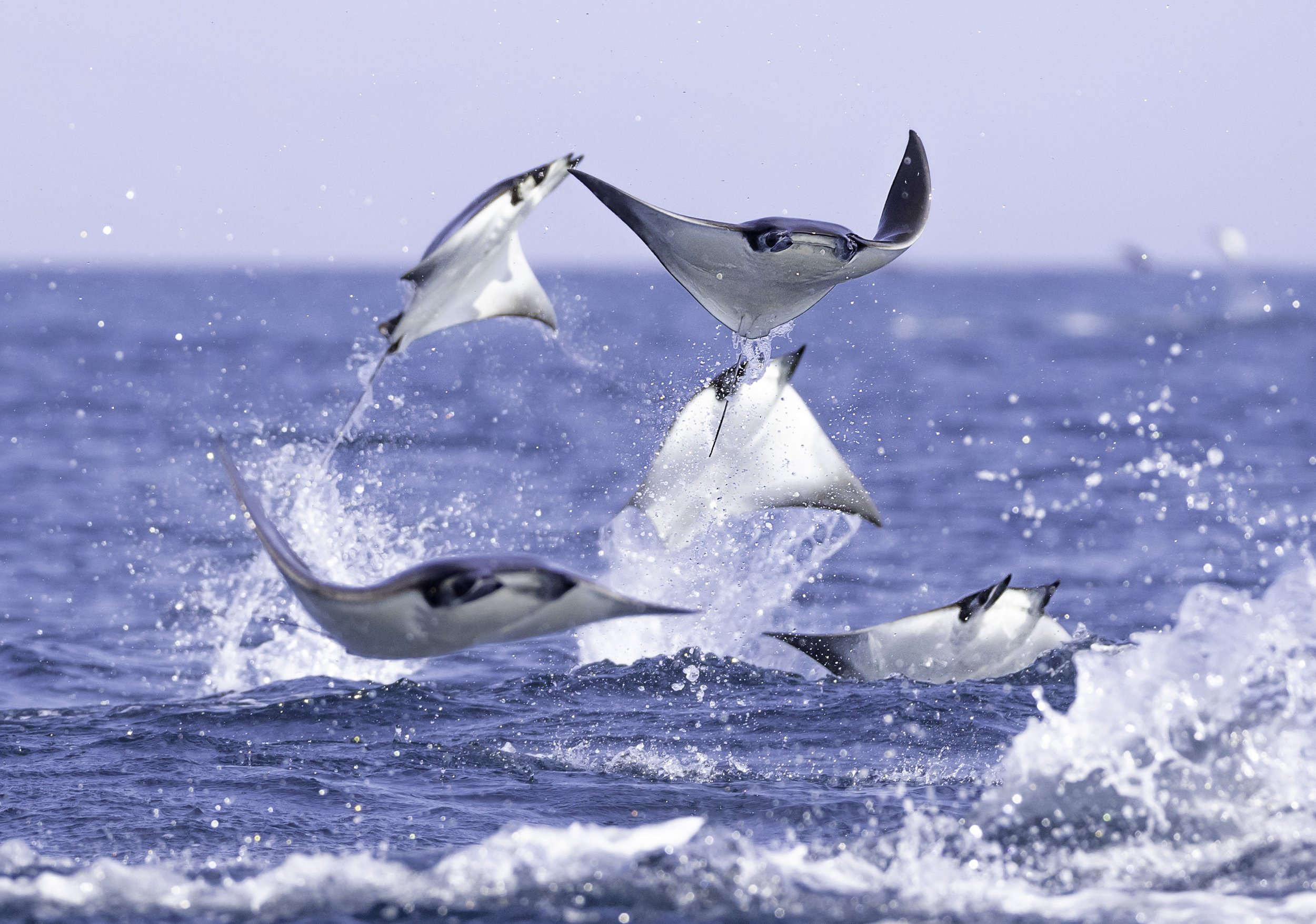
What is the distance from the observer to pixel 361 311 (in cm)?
9175

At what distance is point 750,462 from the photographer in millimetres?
7188

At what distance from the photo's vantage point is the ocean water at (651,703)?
4.09 m

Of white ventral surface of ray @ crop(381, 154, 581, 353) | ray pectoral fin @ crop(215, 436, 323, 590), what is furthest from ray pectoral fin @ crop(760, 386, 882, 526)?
ray pectoral fin @ crop(215, 436, 323, 590)

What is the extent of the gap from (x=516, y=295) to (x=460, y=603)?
2.54m

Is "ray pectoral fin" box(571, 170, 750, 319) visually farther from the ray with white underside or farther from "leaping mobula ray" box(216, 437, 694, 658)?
"leaping mobula ray" box(216, 437, 694, 658)

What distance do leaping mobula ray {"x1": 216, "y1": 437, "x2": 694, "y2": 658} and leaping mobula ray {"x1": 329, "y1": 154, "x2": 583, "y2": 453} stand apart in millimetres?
1047

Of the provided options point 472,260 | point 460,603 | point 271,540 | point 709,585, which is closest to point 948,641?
point 709,585

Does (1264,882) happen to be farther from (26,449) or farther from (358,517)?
(26,449)

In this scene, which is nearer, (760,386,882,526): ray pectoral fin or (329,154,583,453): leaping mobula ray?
(329,154,583,453): leaping mobula ray

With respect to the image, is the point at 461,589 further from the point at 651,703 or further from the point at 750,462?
the point at 750,462

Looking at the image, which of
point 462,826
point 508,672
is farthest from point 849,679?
point 462,826

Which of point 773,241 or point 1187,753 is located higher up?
point 773,241

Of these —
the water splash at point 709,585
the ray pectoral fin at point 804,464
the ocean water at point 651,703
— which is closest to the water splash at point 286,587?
the ocean water at point 651,703

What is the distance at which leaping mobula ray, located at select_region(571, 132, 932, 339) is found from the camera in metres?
5.46
